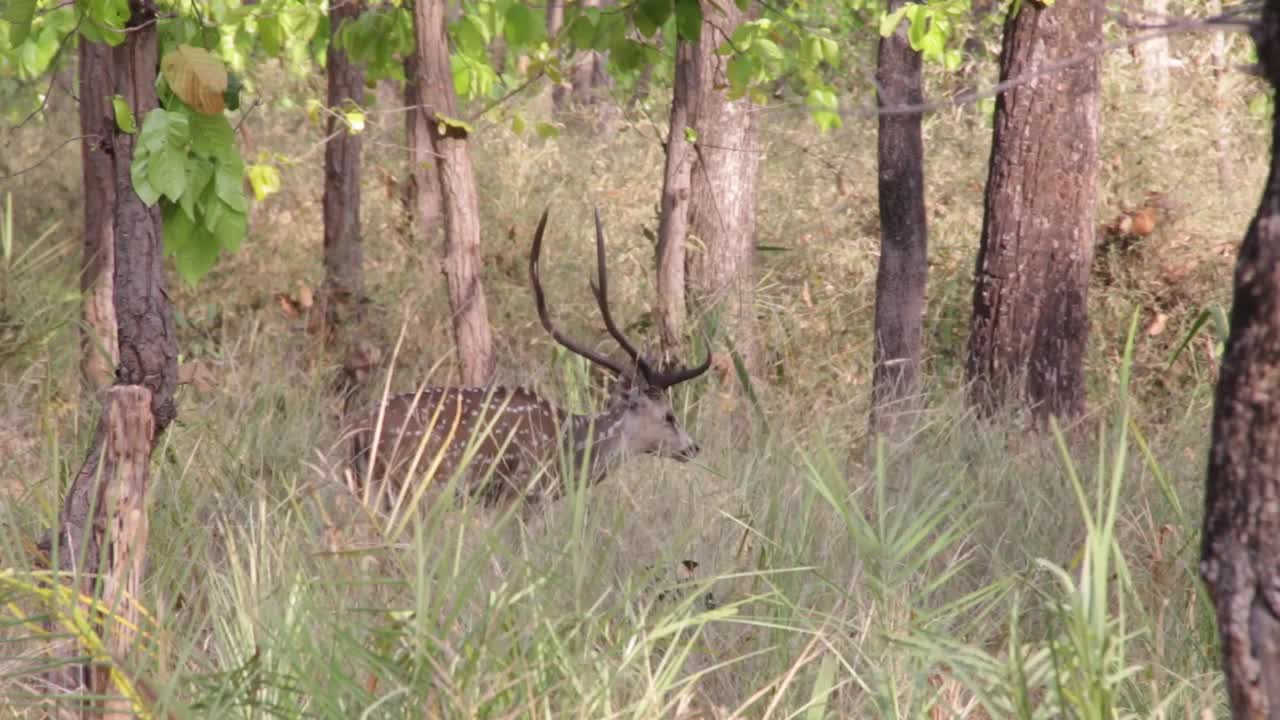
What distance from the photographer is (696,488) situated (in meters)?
4.88

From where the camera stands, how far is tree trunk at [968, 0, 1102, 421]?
6594mm

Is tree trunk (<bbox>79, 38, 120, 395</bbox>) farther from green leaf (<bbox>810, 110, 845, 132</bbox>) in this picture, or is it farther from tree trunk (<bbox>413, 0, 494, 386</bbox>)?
green leaf (<bbox>810, 110, 845, 132</bbox>)

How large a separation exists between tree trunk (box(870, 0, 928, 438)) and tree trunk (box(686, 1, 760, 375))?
786 millimetres

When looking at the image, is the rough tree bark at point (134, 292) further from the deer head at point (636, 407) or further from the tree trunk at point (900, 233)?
the tree trunk at point (900, 233)

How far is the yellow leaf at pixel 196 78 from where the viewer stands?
331 cm

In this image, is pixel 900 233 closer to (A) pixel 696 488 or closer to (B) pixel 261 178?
(A) pixel 696 488

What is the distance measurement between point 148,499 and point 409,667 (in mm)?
903

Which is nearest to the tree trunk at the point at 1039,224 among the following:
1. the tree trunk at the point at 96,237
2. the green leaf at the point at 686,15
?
the green leaf at the point at 686,15

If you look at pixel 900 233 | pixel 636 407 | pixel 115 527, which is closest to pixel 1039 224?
pixel 900 233

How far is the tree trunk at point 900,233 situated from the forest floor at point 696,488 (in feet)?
0.89

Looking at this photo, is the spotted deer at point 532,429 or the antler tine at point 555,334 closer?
the spotted deer at point 532,429

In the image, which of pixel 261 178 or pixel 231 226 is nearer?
pixel 231 226

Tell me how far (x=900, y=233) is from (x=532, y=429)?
225cm

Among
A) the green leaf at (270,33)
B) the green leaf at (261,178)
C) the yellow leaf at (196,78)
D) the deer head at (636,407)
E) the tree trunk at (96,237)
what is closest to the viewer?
the yellow leaf at (196,78)
